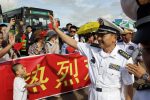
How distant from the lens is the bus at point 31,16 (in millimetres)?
18547

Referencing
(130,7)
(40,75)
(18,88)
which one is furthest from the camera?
(40,75)

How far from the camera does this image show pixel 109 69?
4.50 m

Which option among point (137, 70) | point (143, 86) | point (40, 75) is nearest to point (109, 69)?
point (137, 70)

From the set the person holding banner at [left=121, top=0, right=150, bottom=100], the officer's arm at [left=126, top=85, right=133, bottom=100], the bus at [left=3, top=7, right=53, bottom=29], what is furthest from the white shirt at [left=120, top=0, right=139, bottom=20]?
the bus at [left=3, top=7, right=53, bottom=29]

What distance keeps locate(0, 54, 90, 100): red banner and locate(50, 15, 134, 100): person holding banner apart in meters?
2.28

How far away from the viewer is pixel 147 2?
4.99 feet

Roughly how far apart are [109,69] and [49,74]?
3.29m

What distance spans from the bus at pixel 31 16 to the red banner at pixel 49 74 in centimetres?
1015

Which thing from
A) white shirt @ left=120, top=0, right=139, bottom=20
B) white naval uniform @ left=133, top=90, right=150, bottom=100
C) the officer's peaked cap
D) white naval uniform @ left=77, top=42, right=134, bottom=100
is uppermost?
white shirt @ left=120, top=0, right=139, bottom=20

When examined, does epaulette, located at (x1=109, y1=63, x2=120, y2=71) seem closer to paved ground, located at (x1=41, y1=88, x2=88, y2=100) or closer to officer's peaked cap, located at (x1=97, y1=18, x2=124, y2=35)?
officer's peaked cap, located at (x1=97, y1=18, x2=124, y2=35)

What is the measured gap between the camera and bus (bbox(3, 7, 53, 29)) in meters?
18.5

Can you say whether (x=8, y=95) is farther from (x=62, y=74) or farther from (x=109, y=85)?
(x=109, y=85)

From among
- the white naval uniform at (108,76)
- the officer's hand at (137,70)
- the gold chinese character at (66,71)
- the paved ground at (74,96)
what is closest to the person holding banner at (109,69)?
the white naval uniform at (108,76)

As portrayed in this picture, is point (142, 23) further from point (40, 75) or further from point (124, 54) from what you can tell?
point (40, 75)
